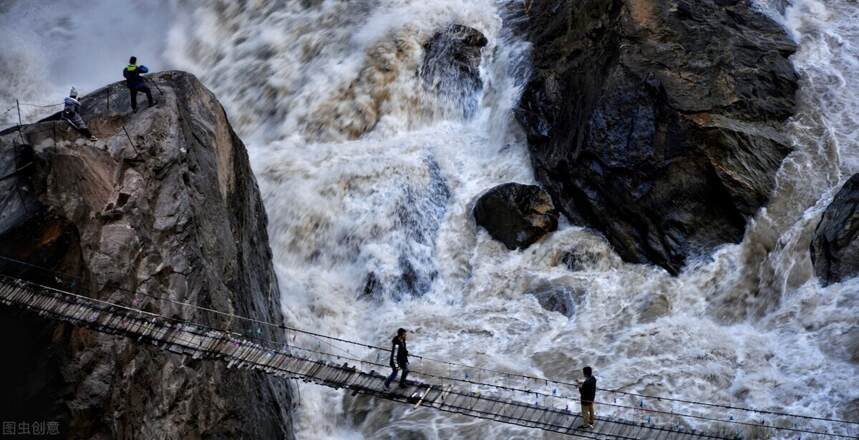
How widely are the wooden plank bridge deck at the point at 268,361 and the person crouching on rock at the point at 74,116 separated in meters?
2.67

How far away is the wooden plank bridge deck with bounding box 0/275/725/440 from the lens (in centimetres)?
1062

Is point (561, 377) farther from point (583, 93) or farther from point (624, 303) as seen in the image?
point (583, 93)

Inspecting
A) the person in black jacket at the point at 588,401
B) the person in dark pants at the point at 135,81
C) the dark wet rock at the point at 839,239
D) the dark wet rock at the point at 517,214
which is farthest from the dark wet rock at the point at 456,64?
the person in black jacket at the point at 588,401

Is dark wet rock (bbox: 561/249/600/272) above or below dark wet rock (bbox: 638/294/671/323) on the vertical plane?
above

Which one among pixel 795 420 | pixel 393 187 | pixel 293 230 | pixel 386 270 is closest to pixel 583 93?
pixel 393 187

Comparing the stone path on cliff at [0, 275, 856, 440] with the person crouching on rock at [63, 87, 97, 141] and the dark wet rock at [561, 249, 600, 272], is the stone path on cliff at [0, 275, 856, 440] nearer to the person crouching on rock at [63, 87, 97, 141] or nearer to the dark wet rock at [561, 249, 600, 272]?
the person crouching on rock at [63, 87, 97, 141]

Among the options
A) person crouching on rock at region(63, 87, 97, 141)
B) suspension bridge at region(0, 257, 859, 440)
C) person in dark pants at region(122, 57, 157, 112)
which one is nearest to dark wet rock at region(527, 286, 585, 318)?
suspension bridge at region(0, 257, 859, 440)

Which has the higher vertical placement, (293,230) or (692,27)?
(692,27)

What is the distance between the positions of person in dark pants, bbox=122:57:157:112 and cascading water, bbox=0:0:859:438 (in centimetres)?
580

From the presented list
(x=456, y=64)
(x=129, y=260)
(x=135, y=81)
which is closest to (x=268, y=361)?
(x=129, y=260)

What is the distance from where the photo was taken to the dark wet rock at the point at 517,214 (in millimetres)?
18516

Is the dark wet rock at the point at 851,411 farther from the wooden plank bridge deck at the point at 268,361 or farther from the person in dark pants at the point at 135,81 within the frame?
the person in dark pants at the point at 135,81

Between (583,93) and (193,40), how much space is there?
13727mm

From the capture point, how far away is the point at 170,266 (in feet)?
40.0
